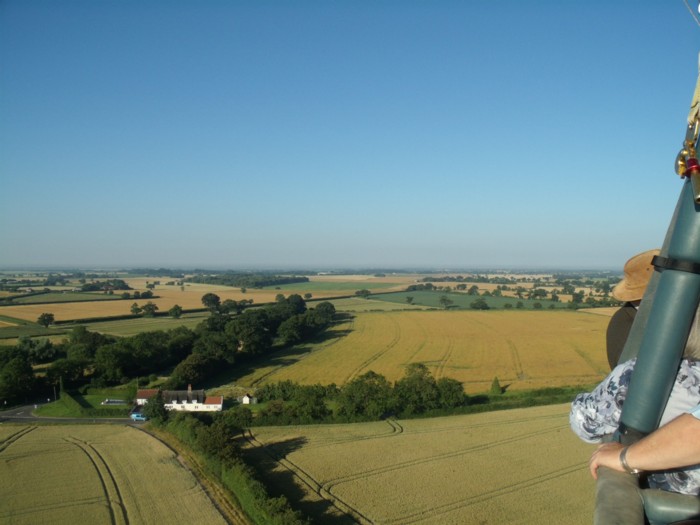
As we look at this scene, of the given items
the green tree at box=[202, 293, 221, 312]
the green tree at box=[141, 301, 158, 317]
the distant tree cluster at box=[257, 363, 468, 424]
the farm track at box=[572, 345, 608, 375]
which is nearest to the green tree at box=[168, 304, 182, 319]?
the green tree at box=[141, 301, 158, 317]

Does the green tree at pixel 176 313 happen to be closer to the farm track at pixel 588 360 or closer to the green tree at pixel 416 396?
the green tree at pixel 416 396

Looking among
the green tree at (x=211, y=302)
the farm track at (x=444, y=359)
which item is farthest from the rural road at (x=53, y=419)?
the green tree at (x=211, y=302)

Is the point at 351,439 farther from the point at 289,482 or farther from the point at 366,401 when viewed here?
the point at 289,482

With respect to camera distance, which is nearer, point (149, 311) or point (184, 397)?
point (184, 397)

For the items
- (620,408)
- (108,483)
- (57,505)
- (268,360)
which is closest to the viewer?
(620,408)

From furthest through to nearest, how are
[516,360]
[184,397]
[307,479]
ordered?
1. [516,360]
2. [184,397]
3. [307,479]

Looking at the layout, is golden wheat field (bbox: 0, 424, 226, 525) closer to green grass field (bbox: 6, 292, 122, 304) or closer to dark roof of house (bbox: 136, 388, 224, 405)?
dark roof of house (bbox: 136, 388, 224, 405)

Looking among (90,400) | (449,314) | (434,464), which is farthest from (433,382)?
(449,314)

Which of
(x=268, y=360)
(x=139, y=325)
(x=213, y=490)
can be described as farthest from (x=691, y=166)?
(x=139, y=325)
